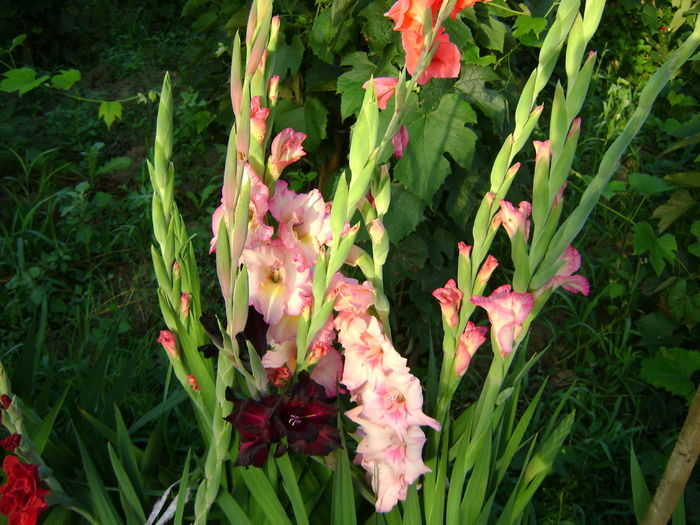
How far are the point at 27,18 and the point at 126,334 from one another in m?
2.16

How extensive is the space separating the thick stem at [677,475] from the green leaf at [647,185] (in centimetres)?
139

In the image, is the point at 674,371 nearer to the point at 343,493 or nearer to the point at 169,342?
the point at 343,493

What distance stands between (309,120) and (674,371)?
1.21 meters

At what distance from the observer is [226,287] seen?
64 cm

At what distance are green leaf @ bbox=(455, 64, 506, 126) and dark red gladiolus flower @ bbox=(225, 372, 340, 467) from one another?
115 centimetres

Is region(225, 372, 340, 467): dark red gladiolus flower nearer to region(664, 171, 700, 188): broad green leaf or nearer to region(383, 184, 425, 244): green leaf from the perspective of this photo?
region(383, 184, 425, 244): green leaf

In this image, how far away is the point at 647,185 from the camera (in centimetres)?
222

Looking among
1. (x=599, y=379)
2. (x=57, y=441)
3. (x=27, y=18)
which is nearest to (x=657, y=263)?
(x=599, y=379)

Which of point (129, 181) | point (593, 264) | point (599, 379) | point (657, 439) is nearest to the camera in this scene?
point (657, 439)

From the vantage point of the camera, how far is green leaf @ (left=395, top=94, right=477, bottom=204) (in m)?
1.58

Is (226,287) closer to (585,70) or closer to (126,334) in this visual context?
(585,70)

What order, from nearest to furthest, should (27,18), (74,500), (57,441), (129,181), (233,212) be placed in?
(233,212), (74,500), (57,441), (129,181), (27,18)

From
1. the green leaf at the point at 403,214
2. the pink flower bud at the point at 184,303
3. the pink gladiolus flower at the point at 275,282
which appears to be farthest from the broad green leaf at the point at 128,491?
the green leaf at the point at 403,214

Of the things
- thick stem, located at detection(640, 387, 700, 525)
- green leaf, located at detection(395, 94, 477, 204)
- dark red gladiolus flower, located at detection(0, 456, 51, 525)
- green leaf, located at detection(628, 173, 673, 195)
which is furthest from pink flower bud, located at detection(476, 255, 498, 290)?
green leaf, located at detection(628, 173, 673, 195)
